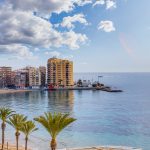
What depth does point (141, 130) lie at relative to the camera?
78.1 m

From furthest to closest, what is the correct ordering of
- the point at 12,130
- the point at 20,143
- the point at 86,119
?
the point at 86,119 < the point at 12,130 < the point at 20,143

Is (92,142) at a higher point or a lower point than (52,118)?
lower

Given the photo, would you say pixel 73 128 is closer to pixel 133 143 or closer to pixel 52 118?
pixel 133 143

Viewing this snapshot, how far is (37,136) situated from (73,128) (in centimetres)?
1224

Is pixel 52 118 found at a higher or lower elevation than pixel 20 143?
higher

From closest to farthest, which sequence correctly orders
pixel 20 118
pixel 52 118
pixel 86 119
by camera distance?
pixel 52 118
pixel 20 118
pixel 86 119

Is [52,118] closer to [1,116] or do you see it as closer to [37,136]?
[1,116]

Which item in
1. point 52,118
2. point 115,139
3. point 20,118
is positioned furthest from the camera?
point 115,139

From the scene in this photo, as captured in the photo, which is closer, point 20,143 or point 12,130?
point 20,143

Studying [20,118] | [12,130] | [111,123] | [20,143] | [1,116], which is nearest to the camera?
[20,118]

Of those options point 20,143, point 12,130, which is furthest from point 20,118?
point 12,130

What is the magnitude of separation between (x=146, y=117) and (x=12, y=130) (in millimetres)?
47259

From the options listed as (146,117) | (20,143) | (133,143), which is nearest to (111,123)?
(146,117)

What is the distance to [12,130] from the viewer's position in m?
77.4
